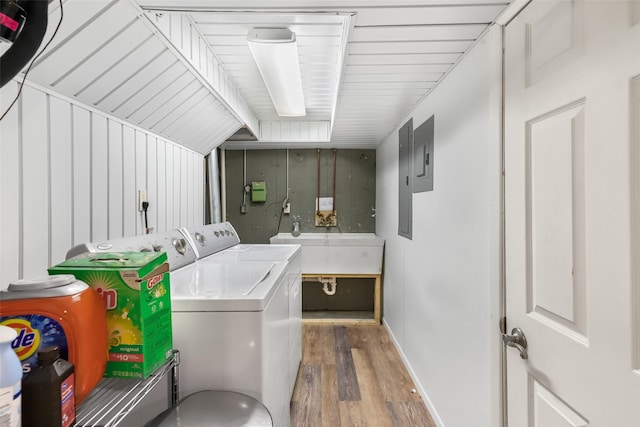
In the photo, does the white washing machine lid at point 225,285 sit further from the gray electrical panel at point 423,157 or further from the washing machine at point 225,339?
the gray electrical panel at point 423,157

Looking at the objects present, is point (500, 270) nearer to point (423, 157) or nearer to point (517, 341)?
point (517, 341)

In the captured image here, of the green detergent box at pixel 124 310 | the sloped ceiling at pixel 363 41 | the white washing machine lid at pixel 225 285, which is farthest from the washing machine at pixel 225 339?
the sloped ceiling at pixel 363 41

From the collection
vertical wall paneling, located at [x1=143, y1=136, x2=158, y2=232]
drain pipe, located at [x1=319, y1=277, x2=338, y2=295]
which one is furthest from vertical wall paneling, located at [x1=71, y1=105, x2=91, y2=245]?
drain pipe, located at [x1=319, y1=277, x2=338, y2=295]

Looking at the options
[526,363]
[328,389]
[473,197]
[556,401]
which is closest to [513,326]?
[526,363]

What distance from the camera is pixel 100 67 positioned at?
1194 mm

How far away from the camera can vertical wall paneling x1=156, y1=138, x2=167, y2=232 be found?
75.5 inches

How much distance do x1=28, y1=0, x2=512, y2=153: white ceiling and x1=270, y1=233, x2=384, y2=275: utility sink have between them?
1.52 meters

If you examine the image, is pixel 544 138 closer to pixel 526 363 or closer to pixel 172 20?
pixel 526 363

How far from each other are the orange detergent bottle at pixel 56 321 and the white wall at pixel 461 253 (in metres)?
1.29

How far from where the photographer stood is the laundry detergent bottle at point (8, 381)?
1.59 feet

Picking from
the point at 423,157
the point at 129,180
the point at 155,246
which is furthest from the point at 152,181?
the point at 423,157

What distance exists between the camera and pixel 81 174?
4.19 feet

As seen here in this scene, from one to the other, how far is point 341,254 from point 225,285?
7.64 ft

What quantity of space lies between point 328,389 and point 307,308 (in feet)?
5.57
